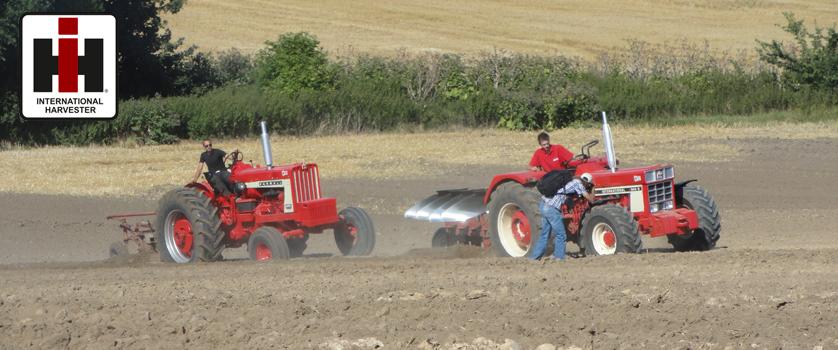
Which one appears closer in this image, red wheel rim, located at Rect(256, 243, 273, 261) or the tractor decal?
the tractor decal

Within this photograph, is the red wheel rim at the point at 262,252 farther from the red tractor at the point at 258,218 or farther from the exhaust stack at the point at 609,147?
the exhaust stack at the point at 609,147

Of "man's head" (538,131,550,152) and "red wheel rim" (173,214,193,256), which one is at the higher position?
"man's head" (538,131,550,152)

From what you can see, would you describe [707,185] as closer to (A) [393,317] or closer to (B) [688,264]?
(B) [688,264]

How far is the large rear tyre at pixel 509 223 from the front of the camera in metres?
14.4

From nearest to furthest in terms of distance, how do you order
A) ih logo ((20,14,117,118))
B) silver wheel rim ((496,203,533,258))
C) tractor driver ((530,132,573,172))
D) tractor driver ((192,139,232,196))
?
ih logo ((20,14,117,118)) → tractor driver ((530,132,573,172)) → silver wheel rim ((496,203,533,258)) → tractor driver ((192,139,232,196))

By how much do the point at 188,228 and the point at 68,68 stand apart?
139 inches

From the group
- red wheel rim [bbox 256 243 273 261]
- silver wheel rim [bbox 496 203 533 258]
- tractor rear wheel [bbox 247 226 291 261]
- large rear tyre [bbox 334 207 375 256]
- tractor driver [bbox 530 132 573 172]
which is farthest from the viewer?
large rear tyre [bbox 334 207 375 256]

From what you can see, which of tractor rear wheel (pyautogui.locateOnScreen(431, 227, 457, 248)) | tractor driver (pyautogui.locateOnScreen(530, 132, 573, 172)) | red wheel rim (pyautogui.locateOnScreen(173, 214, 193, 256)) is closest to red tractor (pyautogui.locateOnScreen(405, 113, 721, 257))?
tractor driver (pyautogui.locateOnScreen(530, 132, 573, 172))

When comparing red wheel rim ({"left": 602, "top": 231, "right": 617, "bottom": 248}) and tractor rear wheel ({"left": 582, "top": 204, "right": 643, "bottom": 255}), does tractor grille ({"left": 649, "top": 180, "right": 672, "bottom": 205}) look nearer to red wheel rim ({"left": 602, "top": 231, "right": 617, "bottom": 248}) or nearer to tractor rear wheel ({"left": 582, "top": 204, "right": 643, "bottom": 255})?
tractor rear wheel ({"left": 582, "top": 204, "right": 643, "bottom": 255})

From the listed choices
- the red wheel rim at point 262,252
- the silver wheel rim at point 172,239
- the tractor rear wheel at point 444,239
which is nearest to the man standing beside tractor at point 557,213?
the tractor rear wheel at point 444,239

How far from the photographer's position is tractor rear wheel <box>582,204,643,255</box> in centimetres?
1353

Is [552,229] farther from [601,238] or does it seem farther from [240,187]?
[240,187]

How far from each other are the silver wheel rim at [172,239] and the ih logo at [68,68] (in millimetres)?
2974

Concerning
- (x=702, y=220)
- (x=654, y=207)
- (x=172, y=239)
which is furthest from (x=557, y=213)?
(x=172, y=239)
